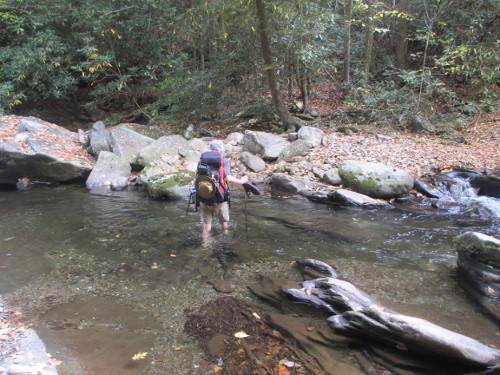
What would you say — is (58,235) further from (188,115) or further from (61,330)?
(188,115)

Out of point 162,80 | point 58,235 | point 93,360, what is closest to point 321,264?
point 93,360

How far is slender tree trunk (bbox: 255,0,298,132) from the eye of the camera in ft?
36.6

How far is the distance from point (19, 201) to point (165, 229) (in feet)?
15.9

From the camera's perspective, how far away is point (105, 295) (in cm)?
417

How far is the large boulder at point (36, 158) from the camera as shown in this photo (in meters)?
10.6

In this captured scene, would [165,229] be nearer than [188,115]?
Yes

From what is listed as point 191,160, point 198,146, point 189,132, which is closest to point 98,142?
point 198,146

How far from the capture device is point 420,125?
1284 cm

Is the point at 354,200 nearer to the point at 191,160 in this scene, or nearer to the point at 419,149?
the point at 419,149

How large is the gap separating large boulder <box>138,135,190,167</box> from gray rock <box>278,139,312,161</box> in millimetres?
3290

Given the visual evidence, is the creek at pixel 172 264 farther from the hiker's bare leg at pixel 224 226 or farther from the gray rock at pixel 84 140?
the gray rock at pixel 84 140

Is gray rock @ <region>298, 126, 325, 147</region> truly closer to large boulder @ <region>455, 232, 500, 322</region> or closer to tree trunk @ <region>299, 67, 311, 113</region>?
tree trunk @ <region>299, 67, 311, 113</region>

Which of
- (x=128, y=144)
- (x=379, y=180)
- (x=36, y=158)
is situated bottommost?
(x=379, y=180)

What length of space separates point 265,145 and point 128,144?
481cm
